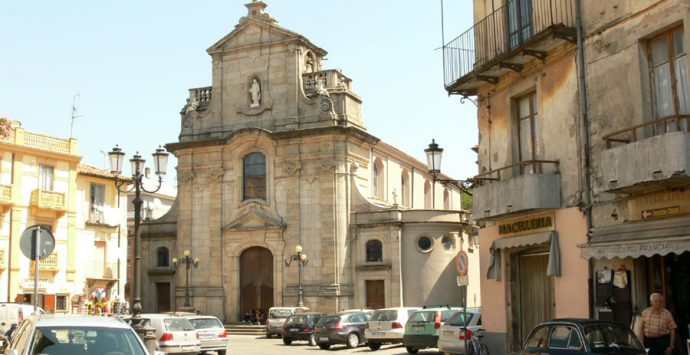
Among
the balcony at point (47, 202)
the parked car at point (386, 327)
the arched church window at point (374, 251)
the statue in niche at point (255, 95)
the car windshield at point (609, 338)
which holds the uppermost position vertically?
the statue in niche at point (255, 95)

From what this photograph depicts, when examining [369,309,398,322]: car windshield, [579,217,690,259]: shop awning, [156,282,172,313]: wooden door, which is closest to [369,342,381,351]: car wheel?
[369,309,398,322]: car windshield

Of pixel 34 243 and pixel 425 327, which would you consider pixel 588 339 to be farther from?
pixel 425 327

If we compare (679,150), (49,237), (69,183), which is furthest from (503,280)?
(69,183)

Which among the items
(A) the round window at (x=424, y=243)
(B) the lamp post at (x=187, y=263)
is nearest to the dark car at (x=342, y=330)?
(A) the round window at (x=424, y=243)

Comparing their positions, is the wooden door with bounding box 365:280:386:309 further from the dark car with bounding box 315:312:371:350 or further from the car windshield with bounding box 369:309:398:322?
the car windshield with bounding box 369:309:398:322

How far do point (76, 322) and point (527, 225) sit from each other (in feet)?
38.3

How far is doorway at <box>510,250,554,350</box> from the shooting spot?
19.5 metres

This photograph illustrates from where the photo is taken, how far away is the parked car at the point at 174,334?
22.8m

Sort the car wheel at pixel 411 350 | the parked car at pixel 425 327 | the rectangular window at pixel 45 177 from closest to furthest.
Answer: the parked car at pixel 425 327
the car wheel at pixel 411 350
the rectangular window at pixel 45 177

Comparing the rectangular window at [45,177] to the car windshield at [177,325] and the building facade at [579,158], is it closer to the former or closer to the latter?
the car windshield at [177,325]

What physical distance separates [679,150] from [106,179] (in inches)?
1729

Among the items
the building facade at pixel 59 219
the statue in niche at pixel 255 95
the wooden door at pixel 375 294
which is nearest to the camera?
the wooden door at pixel 375 294

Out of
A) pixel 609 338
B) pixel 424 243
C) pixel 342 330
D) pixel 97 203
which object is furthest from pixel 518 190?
pixel 97 203

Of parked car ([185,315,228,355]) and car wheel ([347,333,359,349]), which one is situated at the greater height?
parked car ([185,315,228,355])
